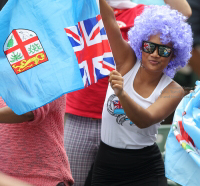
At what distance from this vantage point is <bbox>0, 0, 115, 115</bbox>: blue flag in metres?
2.14

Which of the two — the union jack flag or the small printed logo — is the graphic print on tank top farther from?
the small printed logo

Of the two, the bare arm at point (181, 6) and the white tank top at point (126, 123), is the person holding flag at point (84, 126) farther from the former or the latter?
the white tank top at point (126, 123)

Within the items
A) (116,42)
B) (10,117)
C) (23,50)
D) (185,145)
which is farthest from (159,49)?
(10,117)

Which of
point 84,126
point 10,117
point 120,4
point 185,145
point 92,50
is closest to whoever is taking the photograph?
point 10,117

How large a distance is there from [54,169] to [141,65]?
1042 mm

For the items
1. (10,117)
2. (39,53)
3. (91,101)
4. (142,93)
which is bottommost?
(91,101)

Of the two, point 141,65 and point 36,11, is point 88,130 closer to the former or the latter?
point 141,65

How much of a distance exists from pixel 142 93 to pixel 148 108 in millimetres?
165

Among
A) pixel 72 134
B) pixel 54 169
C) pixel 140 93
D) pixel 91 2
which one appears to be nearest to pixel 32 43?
pixel 91 2

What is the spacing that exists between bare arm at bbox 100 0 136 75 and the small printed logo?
0.85 m

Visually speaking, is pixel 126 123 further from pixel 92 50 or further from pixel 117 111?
pixel 92 50

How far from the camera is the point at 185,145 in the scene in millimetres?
2535

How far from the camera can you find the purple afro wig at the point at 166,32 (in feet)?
9.27

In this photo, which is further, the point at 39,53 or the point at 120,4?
the point at 120,4
